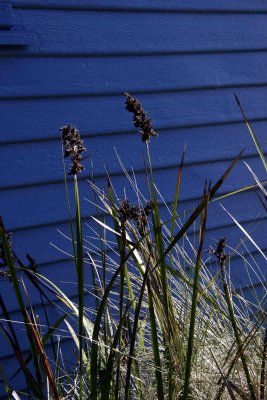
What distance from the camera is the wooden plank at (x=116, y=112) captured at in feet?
11.0

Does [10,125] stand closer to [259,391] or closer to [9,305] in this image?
[9,305]

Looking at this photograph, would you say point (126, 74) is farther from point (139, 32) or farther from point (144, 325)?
point (144, 325)

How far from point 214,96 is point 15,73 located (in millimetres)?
1128

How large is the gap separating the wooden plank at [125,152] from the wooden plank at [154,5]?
1.94ft

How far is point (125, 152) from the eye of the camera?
3656mm

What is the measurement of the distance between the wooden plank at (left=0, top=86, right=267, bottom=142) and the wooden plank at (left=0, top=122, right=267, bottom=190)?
4 centimetres

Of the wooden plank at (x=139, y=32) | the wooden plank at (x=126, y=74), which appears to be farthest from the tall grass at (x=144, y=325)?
the wooden plank at (x=139, y=32)

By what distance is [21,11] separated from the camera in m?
3.30

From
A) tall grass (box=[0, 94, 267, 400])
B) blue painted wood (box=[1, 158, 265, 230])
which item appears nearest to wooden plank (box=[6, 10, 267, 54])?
blue painted wood (box=[1, 158, 265, 230])

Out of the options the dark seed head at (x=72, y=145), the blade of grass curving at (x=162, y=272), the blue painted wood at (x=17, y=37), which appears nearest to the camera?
the dark seed head at (x=72, y=145)

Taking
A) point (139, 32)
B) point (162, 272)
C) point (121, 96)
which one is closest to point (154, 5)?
point (139, 32)

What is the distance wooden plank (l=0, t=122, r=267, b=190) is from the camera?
334 centimetres

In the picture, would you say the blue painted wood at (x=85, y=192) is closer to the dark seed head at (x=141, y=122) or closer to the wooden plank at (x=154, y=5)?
the wooden plank at (x=154, y=5)

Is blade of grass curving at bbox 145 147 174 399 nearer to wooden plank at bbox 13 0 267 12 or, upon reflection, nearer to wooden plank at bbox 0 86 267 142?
wooden plank at bbox 0 86 267 142
